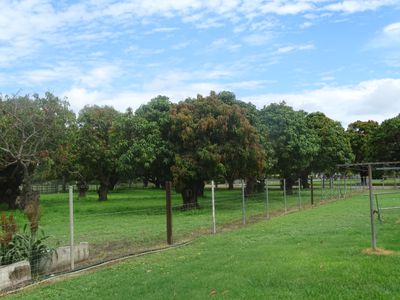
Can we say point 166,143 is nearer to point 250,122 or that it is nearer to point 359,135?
point 250,122

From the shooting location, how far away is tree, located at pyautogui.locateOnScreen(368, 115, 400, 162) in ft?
179

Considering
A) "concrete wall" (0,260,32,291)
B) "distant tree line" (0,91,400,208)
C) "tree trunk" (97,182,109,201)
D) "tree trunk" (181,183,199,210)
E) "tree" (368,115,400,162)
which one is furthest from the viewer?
"tree" (368,115,400,162)

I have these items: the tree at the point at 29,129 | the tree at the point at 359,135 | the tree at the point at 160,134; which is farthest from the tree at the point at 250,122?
the tree at the point at 359,135

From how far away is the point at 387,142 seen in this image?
5600 centimetres

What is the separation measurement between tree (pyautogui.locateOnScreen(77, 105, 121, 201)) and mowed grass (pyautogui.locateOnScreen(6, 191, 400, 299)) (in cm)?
2835

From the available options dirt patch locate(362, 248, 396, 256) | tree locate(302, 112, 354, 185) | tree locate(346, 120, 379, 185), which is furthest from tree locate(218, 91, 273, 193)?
tree locate(346, 120, 379, 185)

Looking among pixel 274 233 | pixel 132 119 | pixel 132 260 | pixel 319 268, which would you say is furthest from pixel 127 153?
pixel 319 268

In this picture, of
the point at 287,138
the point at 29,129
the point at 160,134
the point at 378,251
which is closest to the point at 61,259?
the point at 378,251

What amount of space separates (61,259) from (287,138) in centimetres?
2532

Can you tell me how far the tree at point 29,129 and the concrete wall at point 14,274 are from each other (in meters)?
20.1

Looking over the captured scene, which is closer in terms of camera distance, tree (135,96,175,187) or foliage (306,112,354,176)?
tree (135,96,175,187)

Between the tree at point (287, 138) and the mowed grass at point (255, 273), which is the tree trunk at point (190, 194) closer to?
the tree at point (287, 138)

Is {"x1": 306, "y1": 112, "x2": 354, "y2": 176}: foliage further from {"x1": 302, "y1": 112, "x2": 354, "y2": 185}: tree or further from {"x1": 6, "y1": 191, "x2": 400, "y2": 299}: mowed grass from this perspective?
{"x1": 6, "y1": 191, "x2": 400, "y2": 299}: mowed grass

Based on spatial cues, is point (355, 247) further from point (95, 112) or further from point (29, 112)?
point (95, 112)
